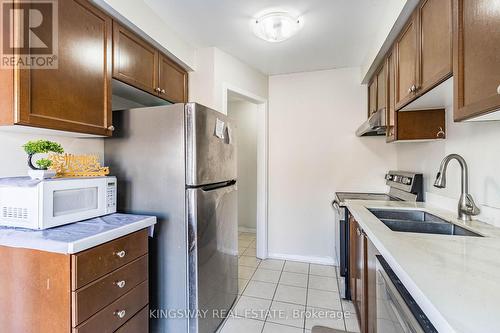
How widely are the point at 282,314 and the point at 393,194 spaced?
164cm

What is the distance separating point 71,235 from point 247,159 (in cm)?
362

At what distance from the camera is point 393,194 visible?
2598 mm

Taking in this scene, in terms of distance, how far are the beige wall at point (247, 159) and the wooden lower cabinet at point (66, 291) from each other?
3367 millimetres

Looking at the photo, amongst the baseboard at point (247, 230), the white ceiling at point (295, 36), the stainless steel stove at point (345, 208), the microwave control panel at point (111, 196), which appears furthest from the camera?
the baseboard at point (247, 230)

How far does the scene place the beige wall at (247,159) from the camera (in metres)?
4.58

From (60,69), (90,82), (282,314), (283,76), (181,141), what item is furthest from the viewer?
(283,76)

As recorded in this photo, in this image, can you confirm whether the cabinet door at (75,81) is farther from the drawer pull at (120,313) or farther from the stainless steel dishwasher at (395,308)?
the stainless steel dishwasher at (395,308)

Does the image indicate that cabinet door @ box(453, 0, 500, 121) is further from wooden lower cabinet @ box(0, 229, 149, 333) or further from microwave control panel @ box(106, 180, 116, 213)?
microwave control panel @ box(106, 180, 116, 213)

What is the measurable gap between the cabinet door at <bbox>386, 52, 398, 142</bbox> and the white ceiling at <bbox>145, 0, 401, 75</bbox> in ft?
1.14

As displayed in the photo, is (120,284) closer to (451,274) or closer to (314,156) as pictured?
(451,274)

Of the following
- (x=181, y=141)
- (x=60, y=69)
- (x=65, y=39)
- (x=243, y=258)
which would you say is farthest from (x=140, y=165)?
(x=243, y=258)

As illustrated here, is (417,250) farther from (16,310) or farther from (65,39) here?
(65,39)

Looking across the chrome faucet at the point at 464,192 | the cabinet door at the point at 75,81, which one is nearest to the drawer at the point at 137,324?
the cabinet door at the point at 75,81

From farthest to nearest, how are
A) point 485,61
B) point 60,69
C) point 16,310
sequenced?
point 60,69
point 16,310
point 485,61
